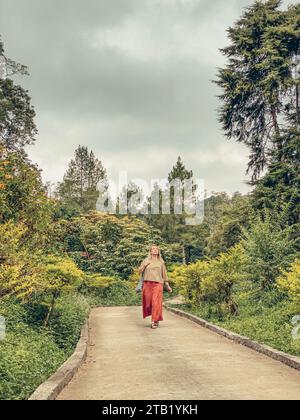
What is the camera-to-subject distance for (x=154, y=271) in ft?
43.5

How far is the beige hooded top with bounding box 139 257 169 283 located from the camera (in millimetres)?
13211

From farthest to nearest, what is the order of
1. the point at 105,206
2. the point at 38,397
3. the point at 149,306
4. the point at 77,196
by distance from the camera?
1. the point at 77,196
2. the point at 105,206
3. the point at 149,306
4. the point at 38,397

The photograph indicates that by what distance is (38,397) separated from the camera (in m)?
5.37

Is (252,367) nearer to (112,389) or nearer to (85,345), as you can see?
(112,389)

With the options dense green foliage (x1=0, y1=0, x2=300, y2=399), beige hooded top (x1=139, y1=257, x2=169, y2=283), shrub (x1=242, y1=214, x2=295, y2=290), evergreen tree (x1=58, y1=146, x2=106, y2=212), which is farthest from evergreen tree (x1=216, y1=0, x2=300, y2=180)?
evergreen tree (x1=58, y1=146, x2=106, y2=212)

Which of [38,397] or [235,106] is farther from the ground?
[235,106]

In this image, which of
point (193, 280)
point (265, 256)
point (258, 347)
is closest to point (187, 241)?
point (193, 280)

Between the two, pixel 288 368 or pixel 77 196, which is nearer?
pixel 288 368

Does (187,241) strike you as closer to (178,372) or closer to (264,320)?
(264,320)

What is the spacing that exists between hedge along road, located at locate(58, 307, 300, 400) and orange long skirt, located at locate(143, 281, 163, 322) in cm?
178

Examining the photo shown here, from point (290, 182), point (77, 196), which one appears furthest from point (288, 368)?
point (77, 196)

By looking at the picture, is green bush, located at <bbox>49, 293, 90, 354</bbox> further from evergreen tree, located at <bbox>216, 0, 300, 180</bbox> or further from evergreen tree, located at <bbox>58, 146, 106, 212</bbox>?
evergreen tree, located at <bbox>58, 146, 106, 212</bbox>

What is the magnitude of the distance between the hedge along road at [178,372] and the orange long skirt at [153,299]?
1780mm
